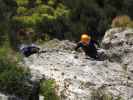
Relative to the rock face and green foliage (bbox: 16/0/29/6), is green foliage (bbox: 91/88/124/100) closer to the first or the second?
the rock face

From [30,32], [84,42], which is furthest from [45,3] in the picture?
[84,42]

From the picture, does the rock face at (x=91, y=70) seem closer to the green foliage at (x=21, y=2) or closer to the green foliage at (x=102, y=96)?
the green foliage at (x=102, y=96)

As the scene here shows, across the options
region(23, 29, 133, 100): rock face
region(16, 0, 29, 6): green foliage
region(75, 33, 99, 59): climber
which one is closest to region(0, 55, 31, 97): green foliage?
region(23, 29, 133, 100): rock face

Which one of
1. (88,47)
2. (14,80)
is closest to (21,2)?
(88,47)

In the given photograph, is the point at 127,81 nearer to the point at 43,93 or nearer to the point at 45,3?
the point at 43,93

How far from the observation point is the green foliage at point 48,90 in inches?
442

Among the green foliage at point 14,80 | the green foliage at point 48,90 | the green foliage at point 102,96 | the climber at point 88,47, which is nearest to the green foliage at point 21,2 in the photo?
the climber at point 88,47

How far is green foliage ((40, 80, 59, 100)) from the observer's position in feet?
36.8

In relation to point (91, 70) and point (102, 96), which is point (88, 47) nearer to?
point (91, 70)

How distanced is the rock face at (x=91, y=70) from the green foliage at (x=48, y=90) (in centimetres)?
14

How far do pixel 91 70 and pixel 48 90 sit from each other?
1.97 metres

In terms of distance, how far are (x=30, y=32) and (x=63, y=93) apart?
468 inches

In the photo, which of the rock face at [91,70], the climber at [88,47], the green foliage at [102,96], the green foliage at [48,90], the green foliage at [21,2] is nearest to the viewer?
the green foliage at [102,96]

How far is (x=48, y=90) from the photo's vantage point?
11.3m
